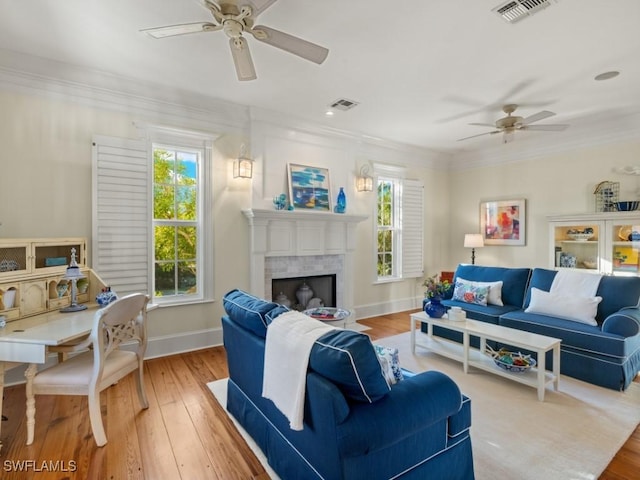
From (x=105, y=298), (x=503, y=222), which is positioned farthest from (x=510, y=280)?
(x=105, y=298)

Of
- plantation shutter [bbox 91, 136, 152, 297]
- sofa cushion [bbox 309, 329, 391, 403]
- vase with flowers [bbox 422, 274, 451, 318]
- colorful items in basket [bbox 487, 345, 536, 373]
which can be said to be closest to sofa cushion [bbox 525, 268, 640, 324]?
colorful items in basket [bbox 487, 345, 536, 373]

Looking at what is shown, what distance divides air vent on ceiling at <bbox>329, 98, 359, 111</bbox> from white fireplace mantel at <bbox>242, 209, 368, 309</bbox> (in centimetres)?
138

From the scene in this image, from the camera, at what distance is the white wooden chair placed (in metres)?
2.12

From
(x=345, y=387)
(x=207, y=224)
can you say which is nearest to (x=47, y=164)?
(x=207, y=224)

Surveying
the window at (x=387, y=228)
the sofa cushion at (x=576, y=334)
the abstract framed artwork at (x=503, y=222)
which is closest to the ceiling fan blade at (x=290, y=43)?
the sofa cushion at (x=576, y=334)

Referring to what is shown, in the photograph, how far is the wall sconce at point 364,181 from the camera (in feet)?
17.4

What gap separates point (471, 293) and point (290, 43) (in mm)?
3551

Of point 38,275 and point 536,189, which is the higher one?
point 536,189

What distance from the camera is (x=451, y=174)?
666 cm

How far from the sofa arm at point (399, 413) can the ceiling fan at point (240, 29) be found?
2047mm

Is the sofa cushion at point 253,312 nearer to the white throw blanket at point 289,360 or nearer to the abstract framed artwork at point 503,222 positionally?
the white throw blanket at point 289,360

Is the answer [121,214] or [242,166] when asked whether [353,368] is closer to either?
[121,214]

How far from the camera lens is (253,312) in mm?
2086

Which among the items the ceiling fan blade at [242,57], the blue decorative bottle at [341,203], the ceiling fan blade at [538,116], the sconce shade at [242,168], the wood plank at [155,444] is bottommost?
the wood plank at [155,444]
